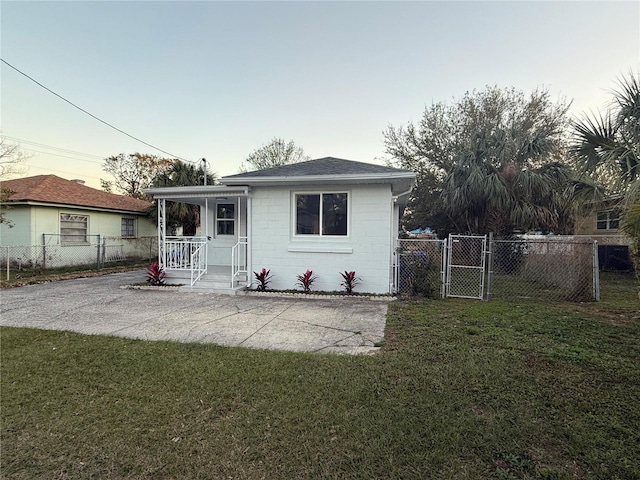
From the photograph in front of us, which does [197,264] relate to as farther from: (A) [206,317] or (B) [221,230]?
(A) [206,317]

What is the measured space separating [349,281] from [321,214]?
1981 millimetres

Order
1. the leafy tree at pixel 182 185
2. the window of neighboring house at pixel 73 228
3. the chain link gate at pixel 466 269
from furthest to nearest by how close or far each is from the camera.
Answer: the leafy tree at pixel 182 185 < the window of neighboring house at pixel 73 228 < the chain link gate at pixel 466 269

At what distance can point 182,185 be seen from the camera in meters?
16.2

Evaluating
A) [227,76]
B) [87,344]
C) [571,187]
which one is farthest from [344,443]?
[227,76]

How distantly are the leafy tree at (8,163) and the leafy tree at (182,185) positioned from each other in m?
5.11

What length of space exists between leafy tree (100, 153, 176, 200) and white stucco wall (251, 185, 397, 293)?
28.0 m

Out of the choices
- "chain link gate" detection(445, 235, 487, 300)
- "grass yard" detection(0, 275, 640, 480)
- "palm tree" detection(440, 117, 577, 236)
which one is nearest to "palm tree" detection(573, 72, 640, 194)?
"chain link gate" detection(445, 235, 487, 300)

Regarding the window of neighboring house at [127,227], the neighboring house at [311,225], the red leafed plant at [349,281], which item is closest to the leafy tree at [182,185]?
the window of neighboring house at [127,227]

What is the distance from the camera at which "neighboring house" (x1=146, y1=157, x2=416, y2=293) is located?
324 inches

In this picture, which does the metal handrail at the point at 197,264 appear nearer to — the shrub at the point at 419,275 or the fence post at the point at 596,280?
the shrub at the point at 419,275

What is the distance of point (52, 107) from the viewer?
12.5 metres

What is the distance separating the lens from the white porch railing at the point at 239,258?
30.0 ft

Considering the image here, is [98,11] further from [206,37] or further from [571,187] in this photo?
[571,187]

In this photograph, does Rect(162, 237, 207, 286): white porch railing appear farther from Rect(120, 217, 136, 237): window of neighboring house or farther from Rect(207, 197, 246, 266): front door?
Rect(120, 217, 136, 237): window of neighboring house
